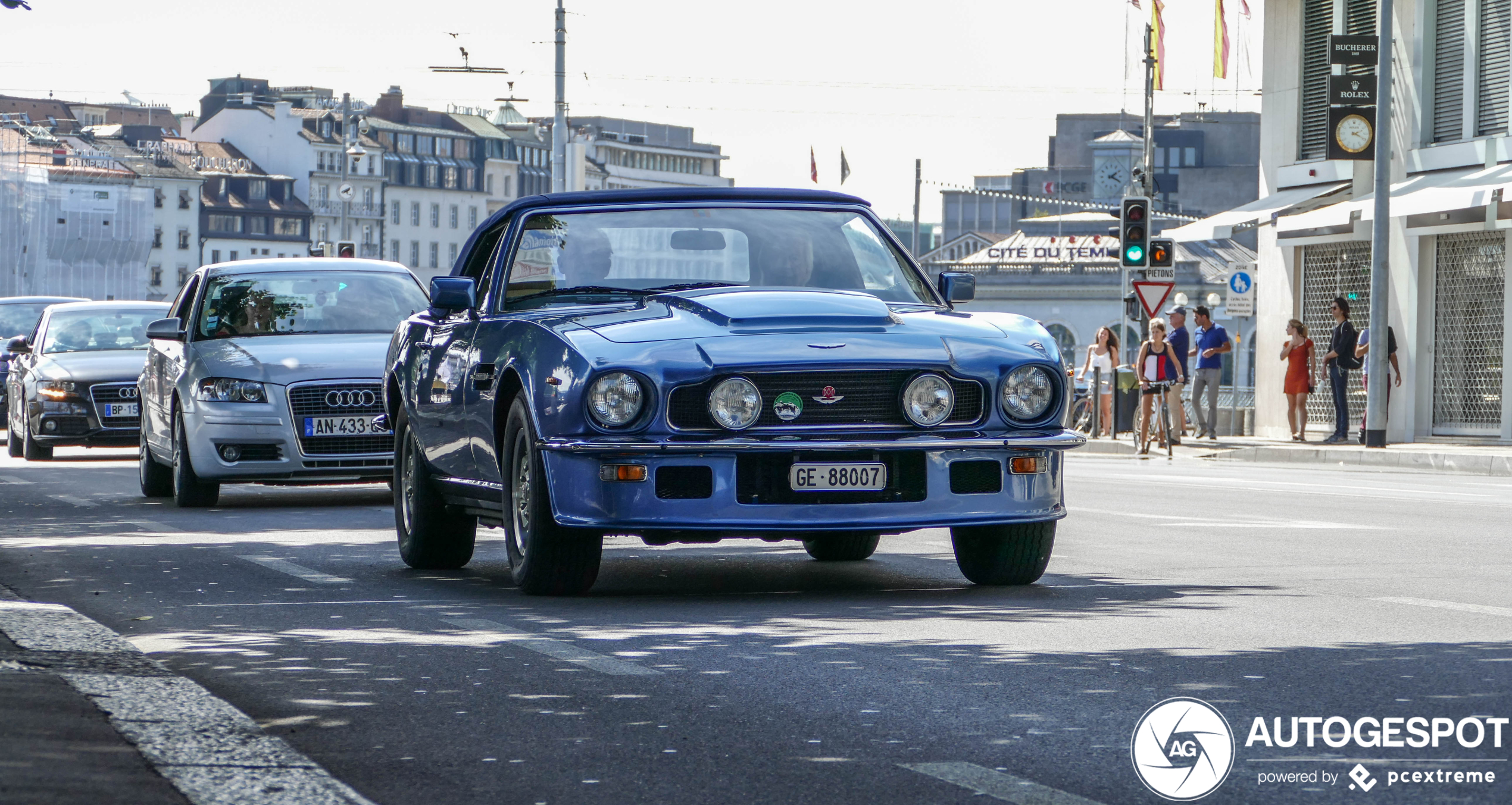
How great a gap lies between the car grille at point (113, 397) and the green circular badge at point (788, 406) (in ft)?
51.4

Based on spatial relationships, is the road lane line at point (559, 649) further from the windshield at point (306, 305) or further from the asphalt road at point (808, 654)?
the windshield at point (306, 305)

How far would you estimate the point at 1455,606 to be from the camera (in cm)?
883

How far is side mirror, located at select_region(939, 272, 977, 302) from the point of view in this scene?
1028 cm

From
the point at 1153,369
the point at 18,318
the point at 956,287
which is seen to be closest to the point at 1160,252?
the point at 1153,369

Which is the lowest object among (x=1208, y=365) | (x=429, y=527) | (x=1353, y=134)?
(x=429, y=527)

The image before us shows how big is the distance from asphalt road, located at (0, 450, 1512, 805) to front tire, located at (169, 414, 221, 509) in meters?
2.56

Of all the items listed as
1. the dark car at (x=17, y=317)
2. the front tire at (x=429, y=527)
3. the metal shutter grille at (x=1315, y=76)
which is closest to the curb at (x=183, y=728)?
the front tire at (x=429, y=527)

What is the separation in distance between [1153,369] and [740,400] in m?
21.9

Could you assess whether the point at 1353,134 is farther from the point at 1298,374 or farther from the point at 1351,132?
the point at 1298,374

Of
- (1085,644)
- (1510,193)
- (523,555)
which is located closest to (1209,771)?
(1085,644)

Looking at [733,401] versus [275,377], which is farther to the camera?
[275,377]

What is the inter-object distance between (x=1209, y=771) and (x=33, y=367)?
68.6 feet

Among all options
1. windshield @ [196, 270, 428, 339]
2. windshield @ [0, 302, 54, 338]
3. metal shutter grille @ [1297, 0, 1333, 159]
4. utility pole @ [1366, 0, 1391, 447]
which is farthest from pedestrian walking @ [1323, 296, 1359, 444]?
windshield @ [0, 302, 54, 338]

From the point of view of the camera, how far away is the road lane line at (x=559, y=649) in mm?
7102
